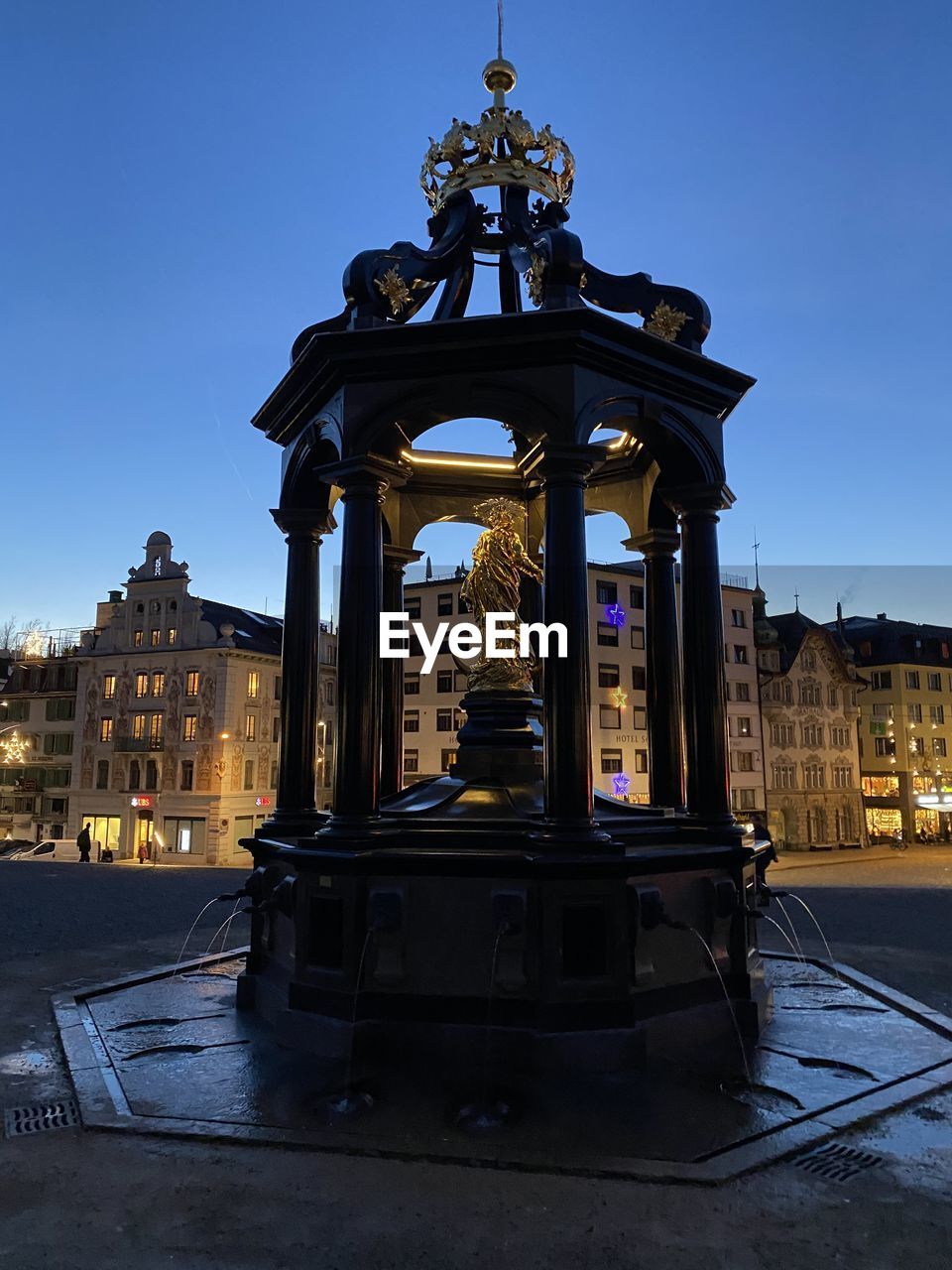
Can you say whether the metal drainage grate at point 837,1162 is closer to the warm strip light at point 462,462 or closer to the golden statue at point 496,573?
the golden statue at point 496,573

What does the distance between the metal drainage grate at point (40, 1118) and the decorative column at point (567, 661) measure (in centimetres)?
453

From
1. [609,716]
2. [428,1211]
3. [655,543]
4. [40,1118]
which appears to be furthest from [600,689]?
[428,1211]

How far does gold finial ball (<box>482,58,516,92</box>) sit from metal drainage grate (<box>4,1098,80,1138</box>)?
13377mm

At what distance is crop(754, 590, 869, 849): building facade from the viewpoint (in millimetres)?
57438

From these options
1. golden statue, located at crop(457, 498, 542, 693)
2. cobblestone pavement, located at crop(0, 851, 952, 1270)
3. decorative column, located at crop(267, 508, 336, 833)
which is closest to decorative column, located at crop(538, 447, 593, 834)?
cobblestone pavement, located at crop(0, 851, 952, 1270)

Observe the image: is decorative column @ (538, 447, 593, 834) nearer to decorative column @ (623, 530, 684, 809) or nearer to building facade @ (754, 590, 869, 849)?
decorative column @ (623, 530, 684, 809)

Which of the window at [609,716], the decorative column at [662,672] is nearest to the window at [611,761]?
the window at [609,716]

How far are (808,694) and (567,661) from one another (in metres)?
55.0

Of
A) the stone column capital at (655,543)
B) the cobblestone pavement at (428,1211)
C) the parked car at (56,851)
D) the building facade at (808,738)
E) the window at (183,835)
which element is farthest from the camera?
the building facade at (808,738)

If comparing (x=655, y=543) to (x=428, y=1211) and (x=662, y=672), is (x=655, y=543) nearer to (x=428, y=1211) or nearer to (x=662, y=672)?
(x=662, y=672)

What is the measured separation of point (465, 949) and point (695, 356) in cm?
693

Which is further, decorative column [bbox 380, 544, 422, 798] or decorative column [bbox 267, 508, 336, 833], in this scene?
decorative column [bbox 380, 544, 422, 798]

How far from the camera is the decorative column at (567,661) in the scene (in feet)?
28.5

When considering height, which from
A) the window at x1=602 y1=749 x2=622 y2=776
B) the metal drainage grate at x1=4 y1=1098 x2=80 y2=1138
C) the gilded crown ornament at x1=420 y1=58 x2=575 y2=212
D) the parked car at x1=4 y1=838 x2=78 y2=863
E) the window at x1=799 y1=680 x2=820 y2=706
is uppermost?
the gilded crown ornament at x1=420 y1=58 x2=575 y2=212
